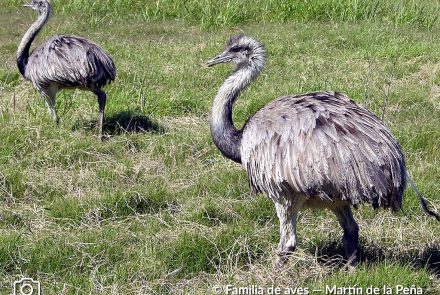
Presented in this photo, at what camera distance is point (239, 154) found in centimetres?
565

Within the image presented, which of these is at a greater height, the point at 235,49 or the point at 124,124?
the point at 235,49

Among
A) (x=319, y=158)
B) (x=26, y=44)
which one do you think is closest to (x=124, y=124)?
(x=26, y=44)

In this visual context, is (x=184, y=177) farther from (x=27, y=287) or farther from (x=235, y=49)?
(x=27, y=287)

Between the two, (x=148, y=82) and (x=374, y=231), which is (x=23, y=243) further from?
(x=148, y=82)

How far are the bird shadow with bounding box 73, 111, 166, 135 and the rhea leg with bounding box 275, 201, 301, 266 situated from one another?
Answer: 9.86 feet

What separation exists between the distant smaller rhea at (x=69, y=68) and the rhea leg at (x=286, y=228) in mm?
3131

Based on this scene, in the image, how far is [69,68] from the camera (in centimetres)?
835

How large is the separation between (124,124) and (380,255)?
3477mm

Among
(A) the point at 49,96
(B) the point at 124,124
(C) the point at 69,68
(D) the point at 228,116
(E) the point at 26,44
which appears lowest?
(B) the point at 124,124

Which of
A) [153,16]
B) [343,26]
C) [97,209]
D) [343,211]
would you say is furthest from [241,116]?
[153,16]

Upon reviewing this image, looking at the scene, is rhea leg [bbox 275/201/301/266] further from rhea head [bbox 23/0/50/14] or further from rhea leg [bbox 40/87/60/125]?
rhea head [bbox 23/0/50/14]

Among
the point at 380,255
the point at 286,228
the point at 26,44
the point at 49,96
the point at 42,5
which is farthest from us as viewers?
the point at 42,5

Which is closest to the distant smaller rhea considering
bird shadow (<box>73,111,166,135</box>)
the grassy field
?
bird shadow (<box>73,111,166,135</box>)

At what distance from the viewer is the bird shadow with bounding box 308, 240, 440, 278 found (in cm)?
550
